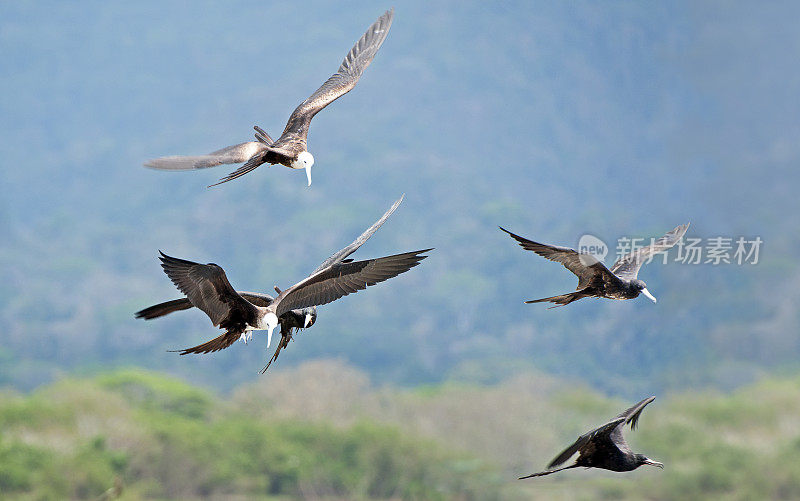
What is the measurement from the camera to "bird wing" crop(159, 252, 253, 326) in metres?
5.73

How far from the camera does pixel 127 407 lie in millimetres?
41562

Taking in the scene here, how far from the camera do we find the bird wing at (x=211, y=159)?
538 centimetres

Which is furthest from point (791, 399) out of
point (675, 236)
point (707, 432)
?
point (675, 236)

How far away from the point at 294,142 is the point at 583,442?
320 cm

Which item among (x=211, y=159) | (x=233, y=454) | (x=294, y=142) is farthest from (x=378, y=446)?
(x=211, y=159)

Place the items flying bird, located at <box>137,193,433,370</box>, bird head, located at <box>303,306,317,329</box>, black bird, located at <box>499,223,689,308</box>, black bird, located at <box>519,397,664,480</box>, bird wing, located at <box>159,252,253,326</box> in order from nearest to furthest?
black bird, located at <box>519,397,664,480</box>, bird wing, located at <box>159,252,253,326</box>, flying bird, located at <box>137,193,433,370</box>, black bird, located at <box>499,223,689,308</box>, bird head, located at <box>303,306,317,329</box>

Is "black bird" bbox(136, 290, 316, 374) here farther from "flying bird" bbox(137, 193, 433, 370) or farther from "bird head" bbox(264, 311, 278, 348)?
"bird head" bbox(264, 311, 278, 348)

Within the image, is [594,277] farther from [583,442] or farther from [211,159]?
[211,159]

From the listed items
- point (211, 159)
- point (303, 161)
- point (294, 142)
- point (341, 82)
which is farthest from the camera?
point (341, 82)

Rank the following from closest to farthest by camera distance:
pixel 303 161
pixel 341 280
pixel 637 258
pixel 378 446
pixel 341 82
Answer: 1. pixel 341 280
2. pixel 303 161
3. pixel 637 258
4. pixel 341 82
5. pixel 378 446

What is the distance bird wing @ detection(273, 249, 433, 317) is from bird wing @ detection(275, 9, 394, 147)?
4.95 ft

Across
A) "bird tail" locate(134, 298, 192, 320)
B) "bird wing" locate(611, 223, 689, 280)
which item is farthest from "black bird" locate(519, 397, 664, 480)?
"bird tail" locate(134, 298, 192, 320)

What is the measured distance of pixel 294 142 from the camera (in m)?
7.36

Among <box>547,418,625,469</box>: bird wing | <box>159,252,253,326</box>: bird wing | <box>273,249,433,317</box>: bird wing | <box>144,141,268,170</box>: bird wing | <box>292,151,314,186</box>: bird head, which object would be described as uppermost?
<box>292,151,314,186</box>: bird head
